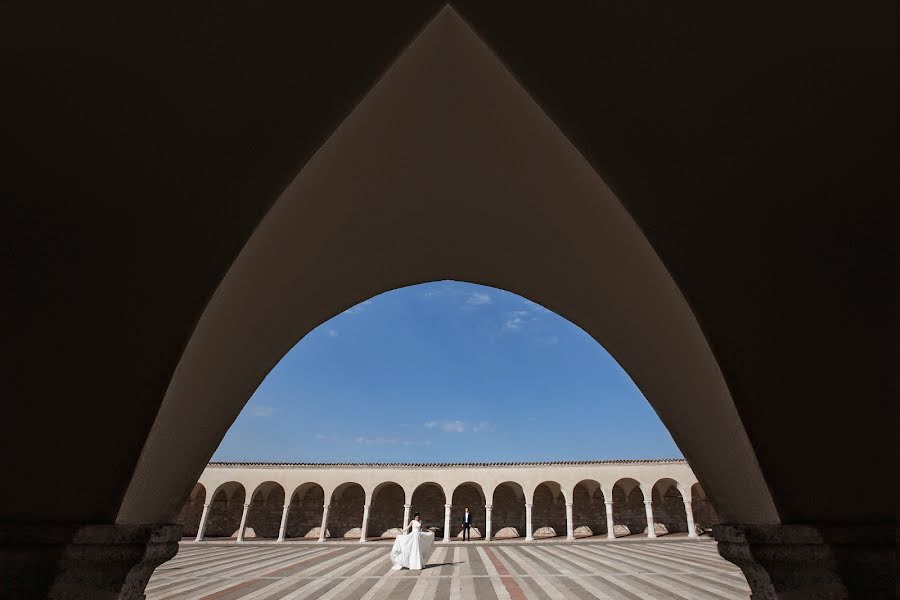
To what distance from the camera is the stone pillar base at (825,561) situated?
6.46 feet

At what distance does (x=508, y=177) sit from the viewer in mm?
2865

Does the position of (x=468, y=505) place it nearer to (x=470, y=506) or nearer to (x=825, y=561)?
(x=470, y=506)

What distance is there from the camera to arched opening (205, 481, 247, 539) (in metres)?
28.7

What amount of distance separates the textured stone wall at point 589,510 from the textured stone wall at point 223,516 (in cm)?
2257

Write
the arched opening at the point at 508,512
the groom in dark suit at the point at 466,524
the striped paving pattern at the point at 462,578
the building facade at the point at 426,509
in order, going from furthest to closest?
1. the arched opening at the point at 508,512
2. the building facade at the point at 426,509
3. the groom in dark suit at the point at 466,524
4. the striped paving pattern at the point at 462,578

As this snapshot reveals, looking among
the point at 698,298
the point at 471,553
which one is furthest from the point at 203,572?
the point at 698,298

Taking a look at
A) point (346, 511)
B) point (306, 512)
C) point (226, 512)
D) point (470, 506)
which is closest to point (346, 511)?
point (346, 511)

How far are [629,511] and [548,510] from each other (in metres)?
5.28

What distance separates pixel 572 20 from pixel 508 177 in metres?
1.05

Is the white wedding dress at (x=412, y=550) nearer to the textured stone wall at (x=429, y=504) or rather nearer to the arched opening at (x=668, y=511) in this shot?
the textured stone wall at (x=429, y=504)

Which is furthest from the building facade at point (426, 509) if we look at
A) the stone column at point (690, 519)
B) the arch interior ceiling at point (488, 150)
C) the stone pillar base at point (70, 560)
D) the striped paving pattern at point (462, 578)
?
the arch interior ceiling at point (488, 150)

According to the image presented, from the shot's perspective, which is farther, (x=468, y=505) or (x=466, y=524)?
(x=468, y=505)

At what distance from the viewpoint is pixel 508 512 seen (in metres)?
28.3

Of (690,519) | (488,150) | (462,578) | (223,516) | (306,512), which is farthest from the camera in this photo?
(223,516)
